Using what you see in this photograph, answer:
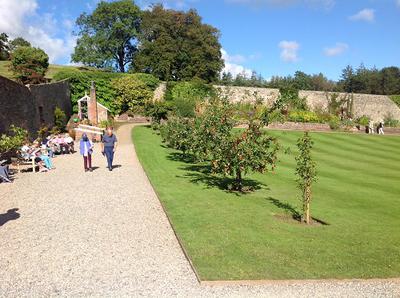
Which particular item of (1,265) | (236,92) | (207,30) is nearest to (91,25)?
(207,30)

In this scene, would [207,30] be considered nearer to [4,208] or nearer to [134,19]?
[134,19]

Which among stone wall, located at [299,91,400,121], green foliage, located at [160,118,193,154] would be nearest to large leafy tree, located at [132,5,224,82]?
stone wall, located at [299,91,400,121]

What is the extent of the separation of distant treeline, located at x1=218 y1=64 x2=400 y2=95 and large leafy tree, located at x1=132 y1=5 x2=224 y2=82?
1977 cm

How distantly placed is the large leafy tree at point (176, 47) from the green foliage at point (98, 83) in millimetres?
7281

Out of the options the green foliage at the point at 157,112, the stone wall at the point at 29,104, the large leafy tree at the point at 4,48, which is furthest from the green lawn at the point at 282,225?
the large leafy tree at the point at 4,48

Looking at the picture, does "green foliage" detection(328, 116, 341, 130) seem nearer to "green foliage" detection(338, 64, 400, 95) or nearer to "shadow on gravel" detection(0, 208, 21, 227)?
"shadow on gravel" detection(0, 208, 21, 227)

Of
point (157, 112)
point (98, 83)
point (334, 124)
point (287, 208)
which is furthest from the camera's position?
point (98, 83)

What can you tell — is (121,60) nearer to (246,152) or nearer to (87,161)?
(87,161)

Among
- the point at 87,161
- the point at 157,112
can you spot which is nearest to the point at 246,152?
the point at 87,161

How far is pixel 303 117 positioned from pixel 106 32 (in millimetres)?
30544

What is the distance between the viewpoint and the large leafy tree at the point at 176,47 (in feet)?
160

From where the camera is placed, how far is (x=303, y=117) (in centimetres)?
3759

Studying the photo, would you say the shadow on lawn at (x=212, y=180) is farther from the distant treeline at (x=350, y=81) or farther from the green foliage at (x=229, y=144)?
the distant treeline at (x=350, y=81)

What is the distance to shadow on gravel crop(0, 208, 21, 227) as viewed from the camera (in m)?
8.48
